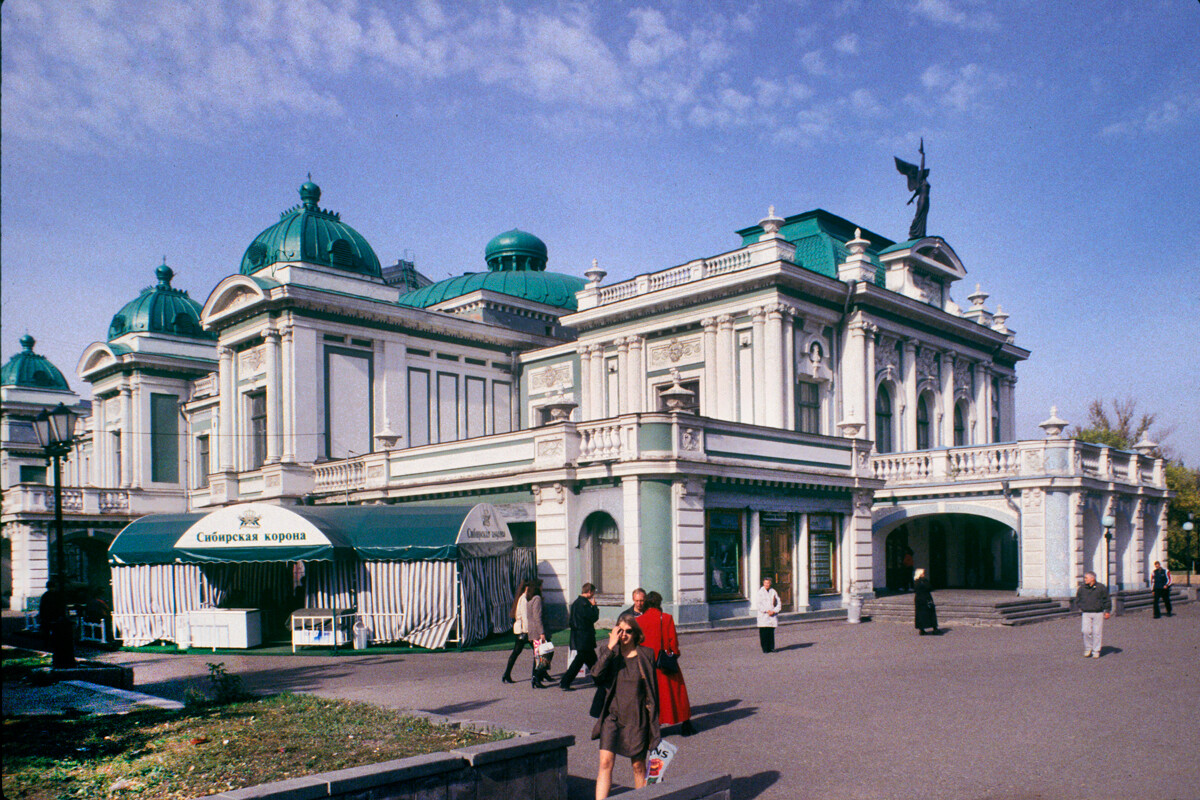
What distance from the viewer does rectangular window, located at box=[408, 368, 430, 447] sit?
34.9m

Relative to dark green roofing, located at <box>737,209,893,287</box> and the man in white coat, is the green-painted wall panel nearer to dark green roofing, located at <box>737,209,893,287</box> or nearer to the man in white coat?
the man in white coat

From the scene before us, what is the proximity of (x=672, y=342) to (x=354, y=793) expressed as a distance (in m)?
27.7

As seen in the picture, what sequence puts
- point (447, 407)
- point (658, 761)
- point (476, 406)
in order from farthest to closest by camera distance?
point (476, 406) → point (447, 407) → point (658, 761)

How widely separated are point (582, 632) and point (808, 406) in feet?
65.5

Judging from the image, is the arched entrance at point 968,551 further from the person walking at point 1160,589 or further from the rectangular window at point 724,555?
the rectangular window at point 724,555

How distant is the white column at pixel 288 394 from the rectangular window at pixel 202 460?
37.8 feet

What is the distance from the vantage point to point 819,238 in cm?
3556

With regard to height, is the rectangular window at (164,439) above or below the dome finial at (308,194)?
below

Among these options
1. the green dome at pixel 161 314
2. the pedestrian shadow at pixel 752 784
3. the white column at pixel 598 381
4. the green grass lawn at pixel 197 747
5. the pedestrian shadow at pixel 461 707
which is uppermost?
the green dome at pixel 161 314

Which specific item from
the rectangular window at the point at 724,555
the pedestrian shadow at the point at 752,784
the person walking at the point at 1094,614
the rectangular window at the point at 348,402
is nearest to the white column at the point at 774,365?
the rectangular window at the point at 724,555

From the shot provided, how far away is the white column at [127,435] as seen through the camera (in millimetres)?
41531

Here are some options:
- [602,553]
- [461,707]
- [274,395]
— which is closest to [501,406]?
[274,395]

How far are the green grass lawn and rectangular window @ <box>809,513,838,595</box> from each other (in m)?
17.0

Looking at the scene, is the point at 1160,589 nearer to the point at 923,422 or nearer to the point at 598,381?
the point at 923,422
